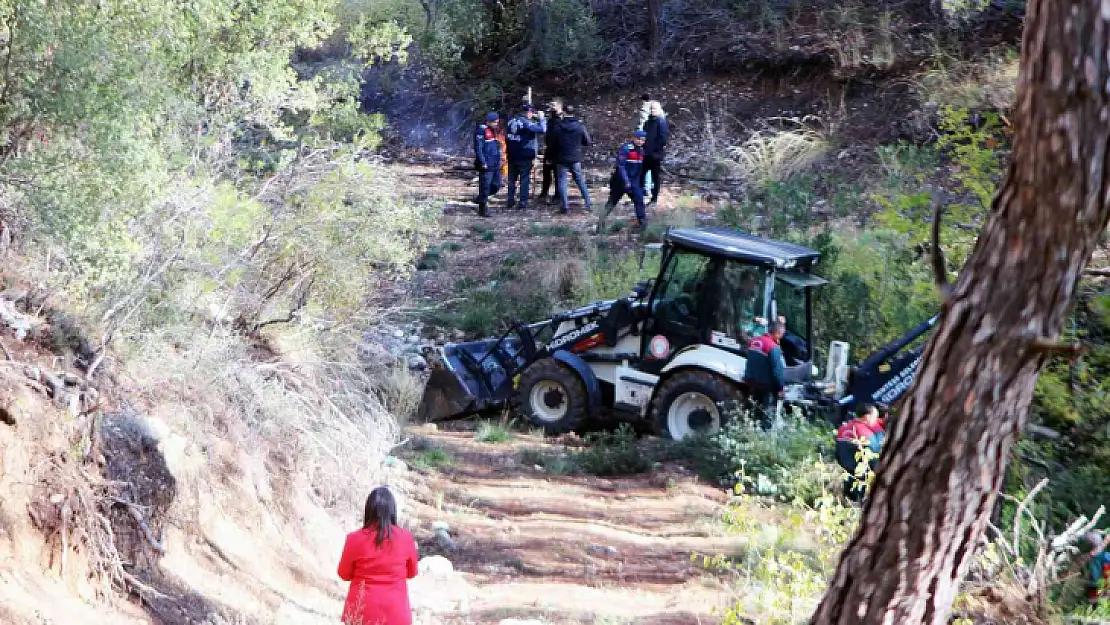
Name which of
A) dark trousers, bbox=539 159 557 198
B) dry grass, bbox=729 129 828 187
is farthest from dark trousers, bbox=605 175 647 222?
dry grass, bbox=729 129 828 187

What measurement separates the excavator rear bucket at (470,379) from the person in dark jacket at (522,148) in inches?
301

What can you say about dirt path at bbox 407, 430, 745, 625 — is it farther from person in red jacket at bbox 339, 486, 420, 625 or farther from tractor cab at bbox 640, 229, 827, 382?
person in red jacket at bbox 339, 486, 420, 625

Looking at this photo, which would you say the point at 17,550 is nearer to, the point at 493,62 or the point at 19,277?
the point at 19,277

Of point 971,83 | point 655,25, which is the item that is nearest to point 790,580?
point 971,83

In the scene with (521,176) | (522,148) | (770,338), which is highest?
(522,148)

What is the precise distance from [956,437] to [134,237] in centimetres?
672

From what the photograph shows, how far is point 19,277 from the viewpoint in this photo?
7984mm

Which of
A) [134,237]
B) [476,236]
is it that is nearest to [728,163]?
[476,236]

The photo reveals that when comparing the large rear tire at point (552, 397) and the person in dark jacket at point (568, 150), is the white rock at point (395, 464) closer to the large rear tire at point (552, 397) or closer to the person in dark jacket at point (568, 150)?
the large rear tire at point (552, 397)

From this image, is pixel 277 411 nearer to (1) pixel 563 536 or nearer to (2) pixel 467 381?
(1) pixel 563 536

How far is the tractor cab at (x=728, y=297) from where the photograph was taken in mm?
11703

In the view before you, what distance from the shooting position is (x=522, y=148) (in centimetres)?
2075

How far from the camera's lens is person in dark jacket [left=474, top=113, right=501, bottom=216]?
20.3 m

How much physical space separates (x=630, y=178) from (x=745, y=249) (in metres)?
7.98
